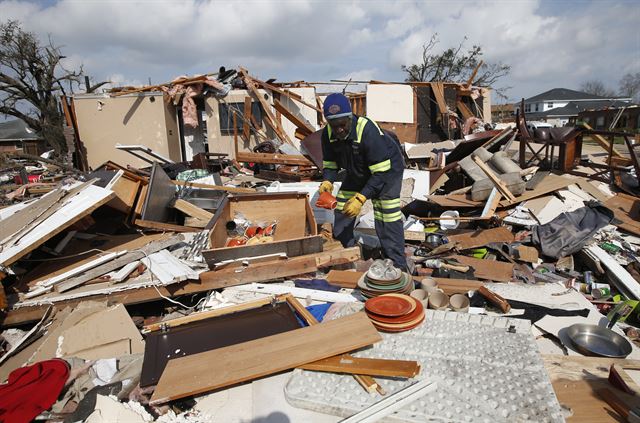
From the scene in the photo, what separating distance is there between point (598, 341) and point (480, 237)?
7.55ft

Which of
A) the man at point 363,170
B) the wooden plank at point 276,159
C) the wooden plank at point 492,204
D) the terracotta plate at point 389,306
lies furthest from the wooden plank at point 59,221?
the wooden plank at point 276,159

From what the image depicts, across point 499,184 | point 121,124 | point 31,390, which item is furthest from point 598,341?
point 121,124

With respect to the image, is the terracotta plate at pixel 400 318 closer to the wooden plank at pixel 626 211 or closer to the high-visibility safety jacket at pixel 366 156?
the high-visibility safety jacket at pixel 366 156

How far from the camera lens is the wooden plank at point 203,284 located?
2.98m

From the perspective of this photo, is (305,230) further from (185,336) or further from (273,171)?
(273,171)

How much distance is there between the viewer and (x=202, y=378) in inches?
71.6

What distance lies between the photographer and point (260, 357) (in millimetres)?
1937

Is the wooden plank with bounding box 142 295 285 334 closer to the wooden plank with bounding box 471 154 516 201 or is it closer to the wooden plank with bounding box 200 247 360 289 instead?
the wooden plank with bounding box 200 247 360 289

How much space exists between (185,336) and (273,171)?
21.7ft

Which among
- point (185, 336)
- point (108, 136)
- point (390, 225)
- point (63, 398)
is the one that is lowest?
point (63, 398)

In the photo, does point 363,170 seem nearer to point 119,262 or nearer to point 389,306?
point 389,306

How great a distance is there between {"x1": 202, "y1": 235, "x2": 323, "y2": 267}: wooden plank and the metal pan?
203 centimetres

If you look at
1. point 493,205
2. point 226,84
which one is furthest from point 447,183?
point 226,84

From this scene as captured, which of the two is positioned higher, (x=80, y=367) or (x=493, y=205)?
(x=493, y=205)
